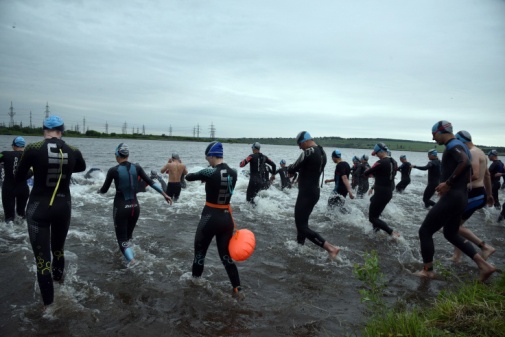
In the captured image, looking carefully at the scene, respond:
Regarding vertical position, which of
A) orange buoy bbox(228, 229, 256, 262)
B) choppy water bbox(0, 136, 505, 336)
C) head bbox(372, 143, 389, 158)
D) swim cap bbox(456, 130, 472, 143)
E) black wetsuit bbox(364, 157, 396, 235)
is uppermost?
swim cap bbox(456, 130, 472, 143)

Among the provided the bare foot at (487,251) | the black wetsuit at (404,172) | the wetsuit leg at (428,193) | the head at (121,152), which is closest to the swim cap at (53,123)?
the head at (121,152)

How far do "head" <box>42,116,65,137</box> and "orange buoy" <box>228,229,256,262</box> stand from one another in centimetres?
255

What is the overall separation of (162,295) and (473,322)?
3484 millimetres

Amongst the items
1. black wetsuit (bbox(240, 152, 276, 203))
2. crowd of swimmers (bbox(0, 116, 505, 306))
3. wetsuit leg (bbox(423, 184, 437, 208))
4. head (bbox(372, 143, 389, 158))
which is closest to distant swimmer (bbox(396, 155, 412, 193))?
wetsuit leg (bbox(423, 184, 437, 208))

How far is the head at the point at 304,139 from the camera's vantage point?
579 centimetres

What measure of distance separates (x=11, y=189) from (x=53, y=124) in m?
4.70

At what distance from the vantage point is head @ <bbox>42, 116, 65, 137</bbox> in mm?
3988

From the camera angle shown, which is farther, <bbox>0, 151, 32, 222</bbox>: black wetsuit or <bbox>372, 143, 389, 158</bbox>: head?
<bbox>372, 143, 389, 158</bbox>: head

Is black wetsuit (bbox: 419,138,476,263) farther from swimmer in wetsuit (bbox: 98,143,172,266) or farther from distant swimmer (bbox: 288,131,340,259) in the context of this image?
swimmer in wetsuit (bbox: 98,143,172,266)

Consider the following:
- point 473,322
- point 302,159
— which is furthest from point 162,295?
point 473,322

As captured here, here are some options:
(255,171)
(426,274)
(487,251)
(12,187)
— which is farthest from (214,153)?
(255,171)

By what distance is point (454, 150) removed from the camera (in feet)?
15.7

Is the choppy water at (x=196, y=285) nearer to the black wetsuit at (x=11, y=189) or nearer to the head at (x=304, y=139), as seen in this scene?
the black wetsuit at (x=11, y=189)

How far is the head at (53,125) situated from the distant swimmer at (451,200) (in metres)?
5.12
